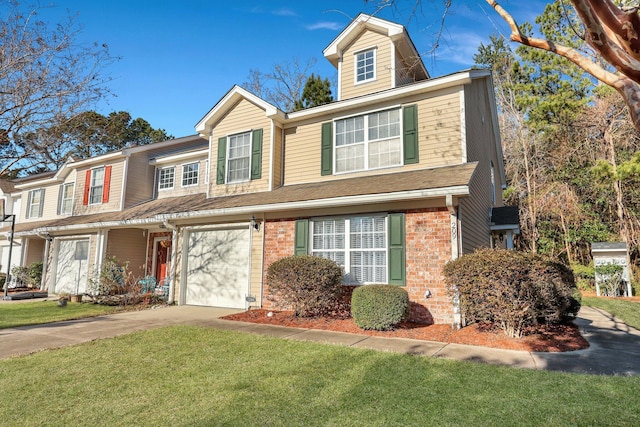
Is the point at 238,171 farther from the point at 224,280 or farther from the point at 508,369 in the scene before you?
the point at 508,369

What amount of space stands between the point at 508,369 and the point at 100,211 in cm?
1689

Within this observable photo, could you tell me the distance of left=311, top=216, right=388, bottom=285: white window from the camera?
8.66m

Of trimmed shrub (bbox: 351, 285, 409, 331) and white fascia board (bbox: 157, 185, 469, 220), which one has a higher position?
white fascia board (bbox: 157, 185, 469, 220)

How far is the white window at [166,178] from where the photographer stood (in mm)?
15906

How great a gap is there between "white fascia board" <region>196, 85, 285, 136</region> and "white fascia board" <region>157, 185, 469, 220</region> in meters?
3.18

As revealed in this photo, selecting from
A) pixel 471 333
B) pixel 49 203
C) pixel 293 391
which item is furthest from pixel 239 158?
pixel 49 203

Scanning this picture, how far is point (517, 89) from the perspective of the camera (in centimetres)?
2088

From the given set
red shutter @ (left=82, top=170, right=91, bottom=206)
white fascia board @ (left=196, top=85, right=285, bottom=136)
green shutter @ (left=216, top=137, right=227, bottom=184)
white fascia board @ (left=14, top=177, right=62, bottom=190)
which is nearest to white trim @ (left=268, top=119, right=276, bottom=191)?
white fascia board @ (left=196, top=85, right=285, bottom=136)

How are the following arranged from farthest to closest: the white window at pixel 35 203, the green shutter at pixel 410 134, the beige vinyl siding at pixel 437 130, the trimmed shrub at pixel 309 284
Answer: the white window at pixel 35 203 → the green shutter at pixel 410 134 → the beige vinyl siding at pixel 437 130 → the trimmed shrub at pixel 309 284

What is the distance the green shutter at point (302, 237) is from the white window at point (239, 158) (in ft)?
9.78

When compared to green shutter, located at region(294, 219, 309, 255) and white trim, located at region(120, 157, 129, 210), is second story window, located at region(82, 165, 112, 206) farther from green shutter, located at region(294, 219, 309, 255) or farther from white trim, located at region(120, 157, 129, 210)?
green shutter, located at region(294, 219, 309, 255)

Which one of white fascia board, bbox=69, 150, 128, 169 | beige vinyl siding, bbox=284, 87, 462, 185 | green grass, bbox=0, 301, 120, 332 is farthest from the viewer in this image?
white fascia board, bbox=69, 150, 128, 169

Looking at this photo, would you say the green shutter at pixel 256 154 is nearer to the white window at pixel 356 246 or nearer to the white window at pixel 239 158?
the white window at pixel 239 158

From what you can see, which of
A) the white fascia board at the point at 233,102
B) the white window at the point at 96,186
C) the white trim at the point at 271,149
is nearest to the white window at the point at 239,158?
the white trim at the point at 271,149
